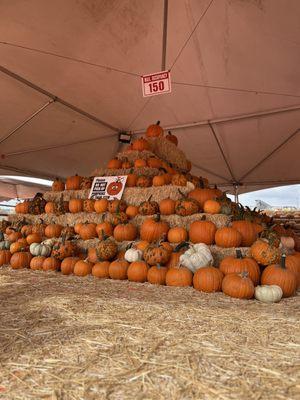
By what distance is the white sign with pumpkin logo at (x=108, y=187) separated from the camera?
3.84 metres

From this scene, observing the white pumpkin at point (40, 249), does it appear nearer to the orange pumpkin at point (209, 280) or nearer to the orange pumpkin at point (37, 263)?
the orange pumpkin at point (37, 263)

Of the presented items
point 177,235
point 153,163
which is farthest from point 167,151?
point 177,235

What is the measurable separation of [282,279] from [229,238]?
0.65 meters

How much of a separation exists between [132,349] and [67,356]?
0.83 ft

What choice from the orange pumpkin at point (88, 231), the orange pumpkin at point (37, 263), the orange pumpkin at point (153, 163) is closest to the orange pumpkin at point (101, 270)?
the orange pumpkin at point (88, 231)

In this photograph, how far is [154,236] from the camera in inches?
125

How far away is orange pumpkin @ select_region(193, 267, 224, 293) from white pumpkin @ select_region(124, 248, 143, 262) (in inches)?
26.5

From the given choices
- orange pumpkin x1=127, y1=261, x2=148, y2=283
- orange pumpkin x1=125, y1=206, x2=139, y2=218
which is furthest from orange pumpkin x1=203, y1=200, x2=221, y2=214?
orange pumpkin x1=127, y1=261, x2=148, y2=283

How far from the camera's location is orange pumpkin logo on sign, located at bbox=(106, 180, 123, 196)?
384 cm

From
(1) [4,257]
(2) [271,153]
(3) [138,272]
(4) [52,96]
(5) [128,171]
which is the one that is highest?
(4) [52,96]

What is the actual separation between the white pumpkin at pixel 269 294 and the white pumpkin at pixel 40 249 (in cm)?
235

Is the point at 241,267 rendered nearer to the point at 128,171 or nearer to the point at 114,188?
the point at 114,188

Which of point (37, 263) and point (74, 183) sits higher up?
point (74, 183)

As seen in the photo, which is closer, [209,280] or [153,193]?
[209,280]
